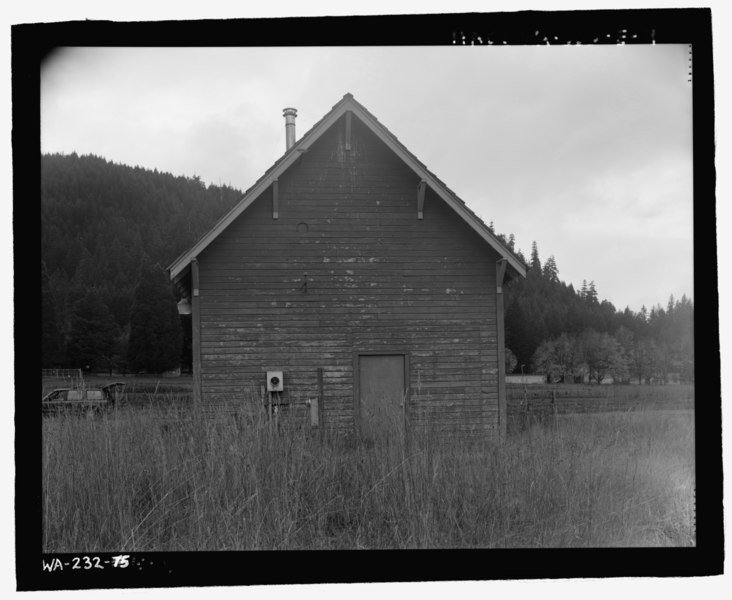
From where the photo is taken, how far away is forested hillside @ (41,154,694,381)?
4.40 meters

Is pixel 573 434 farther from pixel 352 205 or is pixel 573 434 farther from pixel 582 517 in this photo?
pixel 352 205

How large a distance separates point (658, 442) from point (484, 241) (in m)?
7.77

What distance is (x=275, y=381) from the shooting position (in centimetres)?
1225

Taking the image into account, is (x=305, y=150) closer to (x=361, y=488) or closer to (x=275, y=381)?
(x=275, y=381)

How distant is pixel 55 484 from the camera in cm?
A: 509

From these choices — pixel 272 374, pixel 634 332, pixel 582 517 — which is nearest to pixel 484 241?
pixel 272 374

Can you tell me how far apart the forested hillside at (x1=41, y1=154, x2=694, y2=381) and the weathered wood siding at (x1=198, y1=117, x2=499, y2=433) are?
37.0 inches

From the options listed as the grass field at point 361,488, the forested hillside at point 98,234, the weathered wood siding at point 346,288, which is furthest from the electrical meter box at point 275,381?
the grass field at point 361,488

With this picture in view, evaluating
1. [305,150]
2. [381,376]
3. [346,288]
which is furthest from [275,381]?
[305,150]

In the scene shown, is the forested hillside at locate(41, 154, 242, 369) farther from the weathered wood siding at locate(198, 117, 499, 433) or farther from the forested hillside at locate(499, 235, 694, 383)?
the forested hillside at locate(499, 235, 694, 383)

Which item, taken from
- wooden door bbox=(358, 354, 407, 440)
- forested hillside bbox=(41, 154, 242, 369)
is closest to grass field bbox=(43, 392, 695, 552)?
forested hillside bbox=(41, 154, 242, 369)

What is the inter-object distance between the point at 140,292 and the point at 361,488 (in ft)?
23.9

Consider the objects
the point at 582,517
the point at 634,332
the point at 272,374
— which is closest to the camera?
the point at 582,517

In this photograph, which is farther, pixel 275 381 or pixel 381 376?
pixel 381 376
